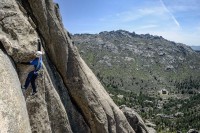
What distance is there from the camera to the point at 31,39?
2517cm

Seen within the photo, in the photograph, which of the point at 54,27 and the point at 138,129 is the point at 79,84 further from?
the point at 138,129

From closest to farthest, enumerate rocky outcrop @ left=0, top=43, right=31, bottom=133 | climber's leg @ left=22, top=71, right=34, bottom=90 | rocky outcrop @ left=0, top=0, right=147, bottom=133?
rocky outcrop @ left=0, top=43, right=31, bottom=133 → rocky outcrop @ left=0, top=0, right=147, bottom=133 → climber's leg @ left=22, top=71, right=34, bottom=90

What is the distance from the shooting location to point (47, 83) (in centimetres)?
2950

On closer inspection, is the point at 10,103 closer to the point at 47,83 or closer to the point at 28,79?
the point at 28,79

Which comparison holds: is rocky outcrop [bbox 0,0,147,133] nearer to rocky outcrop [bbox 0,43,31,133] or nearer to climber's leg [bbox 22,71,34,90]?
rocky outcrop [bbox 0,43,31,133]

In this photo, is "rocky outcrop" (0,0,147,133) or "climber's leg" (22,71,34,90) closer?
"rocky outcrop" (0,0,147,133)

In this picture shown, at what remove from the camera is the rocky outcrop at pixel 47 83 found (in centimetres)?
1923

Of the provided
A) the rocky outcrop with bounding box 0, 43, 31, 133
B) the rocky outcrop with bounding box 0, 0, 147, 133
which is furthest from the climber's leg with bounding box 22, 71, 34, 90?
the rocky outcrop with bounding box 0, 43, 31, 133

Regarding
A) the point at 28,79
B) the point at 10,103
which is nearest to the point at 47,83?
the point at 28,79

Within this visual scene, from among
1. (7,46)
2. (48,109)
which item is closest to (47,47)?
(48,109)

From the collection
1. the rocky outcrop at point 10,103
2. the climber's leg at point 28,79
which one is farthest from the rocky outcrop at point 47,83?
the climber's leg at point 28,79

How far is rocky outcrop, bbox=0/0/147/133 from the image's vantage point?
19228 mm

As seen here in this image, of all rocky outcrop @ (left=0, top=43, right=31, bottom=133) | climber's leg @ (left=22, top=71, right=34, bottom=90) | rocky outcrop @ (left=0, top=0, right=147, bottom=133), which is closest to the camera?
rocky outcrop @ (left=0, top=43, right=31, bottom=133)

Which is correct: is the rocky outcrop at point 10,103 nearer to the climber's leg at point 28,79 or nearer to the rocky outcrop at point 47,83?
the rocky outcrop at point 47,83
